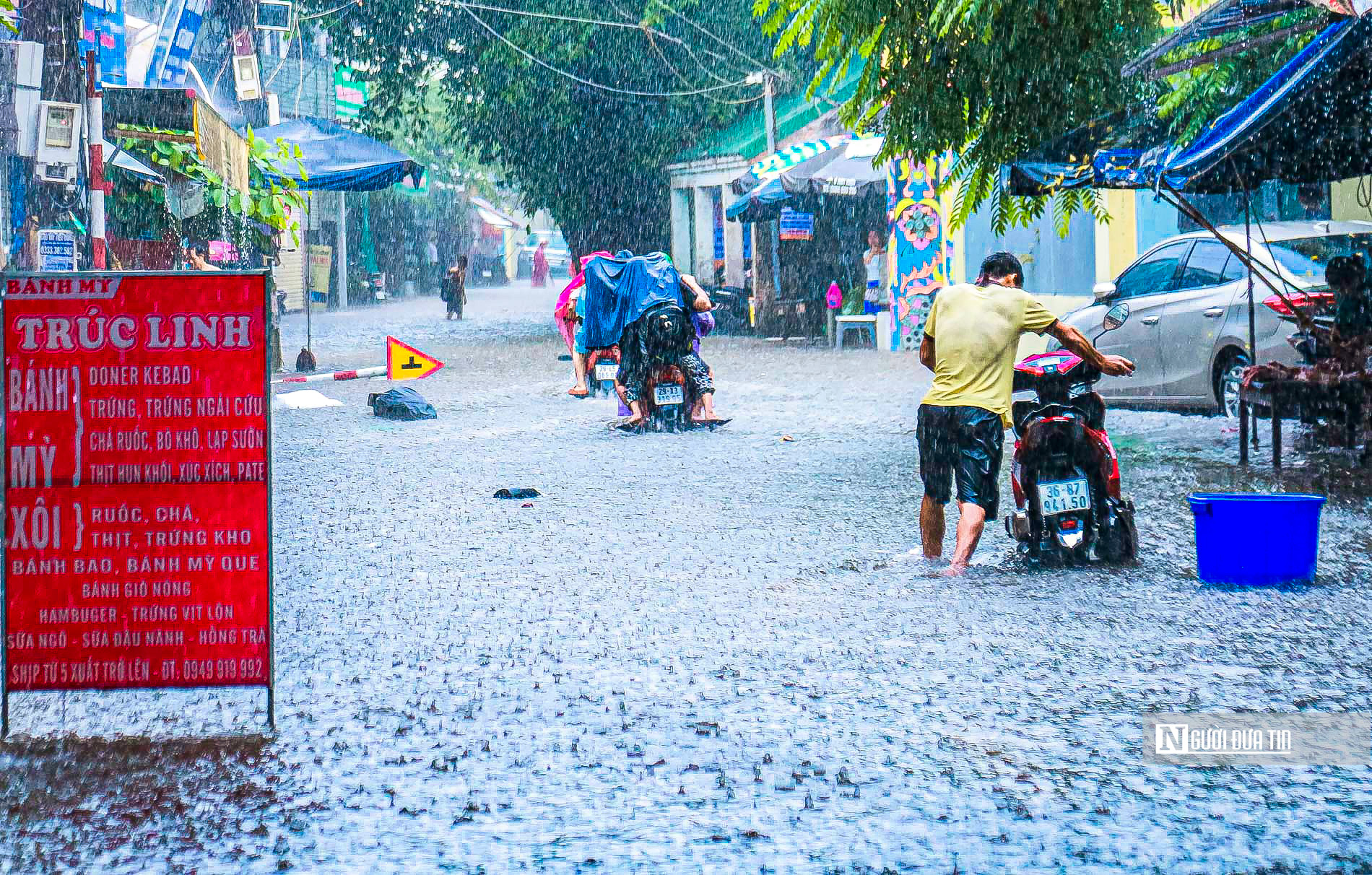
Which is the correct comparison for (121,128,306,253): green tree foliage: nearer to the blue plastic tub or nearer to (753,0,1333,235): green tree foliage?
(753,0,1333,235): green tree foliage

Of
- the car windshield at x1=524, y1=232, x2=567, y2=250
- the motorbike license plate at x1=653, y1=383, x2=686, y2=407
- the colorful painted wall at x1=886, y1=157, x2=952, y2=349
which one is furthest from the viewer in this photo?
the car windshield at x1=524, y1=232, x2=567, y2=250

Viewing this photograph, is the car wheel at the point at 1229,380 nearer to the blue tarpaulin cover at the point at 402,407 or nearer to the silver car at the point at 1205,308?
the silver car at the point at 1205,308

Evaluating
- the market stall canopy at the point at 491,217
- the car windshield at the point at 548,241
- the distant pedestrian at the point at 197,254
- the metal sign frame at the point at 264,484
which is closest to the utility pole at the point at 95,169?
the distant pedestrian at the point at 197,254

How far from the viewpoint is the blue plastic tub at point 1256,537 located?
22.0 ft

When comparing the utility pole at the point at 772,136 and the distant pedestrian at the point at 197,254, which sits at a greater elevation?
the utility pole at the point at 772,136

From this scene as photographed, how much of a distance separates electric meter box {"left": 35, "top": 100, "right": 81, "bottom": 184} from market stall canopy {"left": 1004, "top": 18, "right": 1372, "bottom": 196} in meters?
6.57

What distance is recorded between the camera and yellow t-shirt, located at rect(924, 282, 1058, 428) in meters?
7.35

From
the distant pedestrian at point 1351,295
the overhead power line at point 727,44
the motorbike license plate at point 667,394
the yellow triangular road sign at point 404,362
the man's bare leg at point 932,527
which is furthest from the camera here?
the overhead power line at point 727,44

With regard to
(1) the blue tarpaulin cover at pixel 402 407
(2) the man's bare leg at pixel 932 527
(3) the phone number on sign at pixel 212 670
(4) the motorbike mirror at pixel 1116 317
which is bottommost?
(3) the phone number on sign at pixel 212 670

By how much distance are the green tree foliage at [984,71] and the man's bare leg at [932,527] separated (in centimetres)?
250

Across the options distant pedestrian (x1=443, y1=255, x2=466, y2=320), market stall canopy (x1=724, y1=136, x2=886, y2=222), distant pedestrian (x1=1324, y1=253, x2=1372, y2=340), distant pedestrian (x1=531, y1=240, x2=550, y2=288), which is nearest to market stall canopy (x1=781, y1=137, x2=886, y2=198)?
market stall canopy (x1=724, y1=136, x2=886, y2=222)

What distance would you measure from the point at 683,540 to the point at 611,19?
79.6 ft

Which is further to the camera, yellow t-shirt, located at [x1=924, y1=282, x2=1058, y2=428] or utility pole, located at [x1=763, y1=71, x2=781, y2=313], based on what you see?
utility pole, located at [x1=763, y1=71, x2=781, y2=313]

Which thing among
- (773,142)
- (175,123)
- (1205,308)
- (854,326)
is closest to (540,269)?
(773,142)
